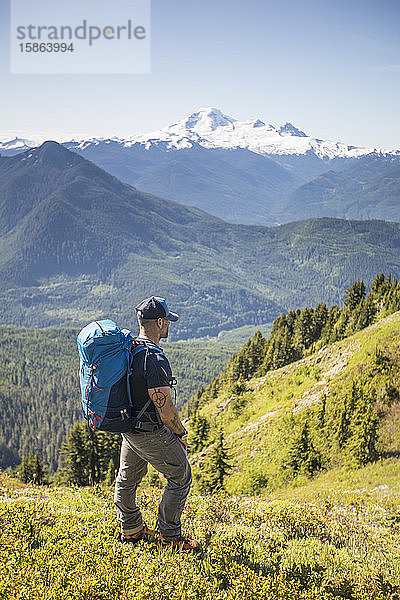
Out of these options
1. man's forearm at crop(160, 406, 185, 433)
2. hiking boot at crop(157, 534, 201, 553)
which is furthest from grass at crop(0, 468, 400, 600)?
man's forearm at crop(160, 406, 185, 433)

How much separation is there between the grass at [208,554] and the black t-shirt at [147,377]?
6.03 ft

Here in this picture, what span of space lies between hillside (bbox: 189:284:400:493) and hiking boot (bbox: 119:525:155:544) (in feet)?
35.6

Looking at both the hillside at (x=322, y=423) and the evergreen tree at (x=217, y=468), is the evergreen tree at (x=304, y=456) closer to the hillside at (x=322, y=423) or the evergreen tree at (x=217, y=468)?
the hillside at (x=322, y=423)

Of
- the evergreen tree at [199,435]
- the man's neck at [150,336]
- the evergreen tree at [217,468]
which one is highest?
the man's neck at [150,336]

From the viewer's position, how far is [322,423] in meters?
19.9

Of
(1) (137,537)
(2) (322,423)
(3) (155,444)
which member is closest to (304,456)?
(2) (322,423)

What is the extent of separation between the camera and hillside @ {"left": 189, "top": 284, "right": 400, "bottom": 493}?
15805mm

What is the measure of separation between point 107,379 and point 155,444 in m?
1.14

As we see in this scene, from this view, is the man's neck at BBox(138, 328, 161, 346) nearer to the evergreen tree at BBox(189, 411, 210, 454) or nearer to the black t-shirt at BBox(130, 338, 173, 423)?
the black t-shirt at BBox(130, 338, 173, 423)

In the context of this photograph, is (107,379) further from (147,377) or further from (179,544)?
(179,544)

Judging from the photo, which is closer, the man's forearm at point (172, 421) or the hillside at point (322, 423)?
the man's forearm at point (172, 421)

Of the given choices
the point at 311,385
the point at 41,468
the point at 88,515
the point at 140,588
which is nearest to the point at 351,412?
the point at 311,385

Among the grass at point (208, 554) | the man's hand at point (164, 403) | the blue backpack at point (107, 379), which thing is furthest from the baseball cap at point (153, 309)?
the grass at point (208, 554)

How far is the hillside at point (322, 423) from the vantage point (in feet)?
51.9
